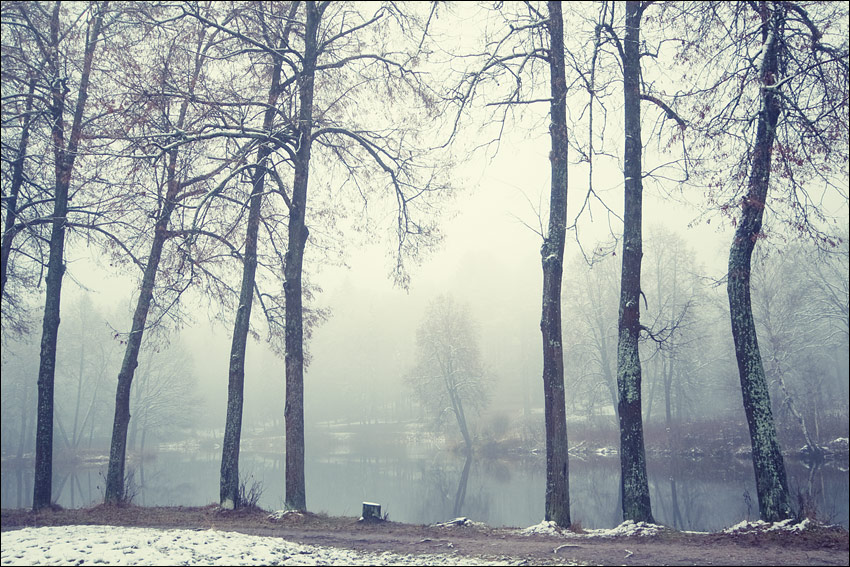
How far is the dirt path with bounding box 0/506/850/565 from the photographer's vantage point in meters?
5.43

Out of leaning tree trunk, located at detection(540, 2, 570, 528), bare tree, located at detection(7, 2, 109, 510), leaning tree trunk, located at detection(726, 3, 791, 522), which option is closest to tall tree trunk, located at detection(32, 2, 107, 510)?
bare tree, located at detection(7, 2, 109, 510)

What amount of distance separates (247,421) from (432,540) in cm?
5792

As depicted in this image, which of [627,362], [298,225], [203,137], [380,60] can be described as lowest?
[627,362]

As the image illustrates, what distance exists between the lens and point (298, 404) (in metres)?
10.4

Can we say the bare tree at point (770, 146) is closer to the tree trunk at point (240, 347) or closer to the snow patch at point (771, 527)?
the snow patch at point (771, 527)

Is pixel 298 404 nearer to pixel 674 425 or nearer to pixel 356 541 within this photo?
pixel 356 541

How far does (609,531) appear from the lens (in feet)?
23.4

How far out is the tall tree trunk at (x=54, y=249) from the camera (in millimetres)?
11266

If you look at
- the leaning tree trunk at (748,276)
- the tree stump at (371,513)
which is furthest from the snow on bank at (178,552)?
the leaning tree trunk at (748,276)

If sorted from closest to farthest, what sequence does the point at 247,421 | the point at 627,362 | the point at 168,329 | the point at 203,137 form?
1. the point at 627,362
2. the point at 203,137
3. the point at 168,329
4. the point at 247,421

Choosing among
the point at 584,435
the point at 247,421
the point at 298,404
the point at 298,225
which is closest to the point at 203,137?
the point at 298,225

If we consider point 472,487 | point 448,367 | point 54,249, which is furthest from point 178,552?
point 448,367

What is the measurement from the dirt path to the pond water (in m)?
5.95

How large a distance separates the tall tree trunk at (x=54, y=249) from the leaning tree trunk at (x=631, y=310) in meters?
10.5
